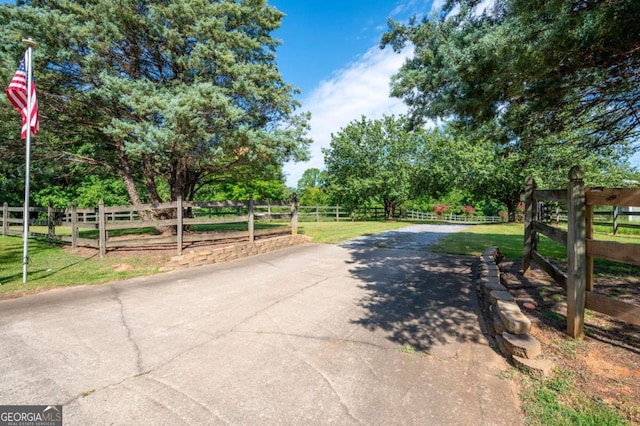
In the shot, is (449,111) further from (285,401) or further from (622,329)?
(285,401)

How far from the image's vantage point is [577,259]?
110 inches

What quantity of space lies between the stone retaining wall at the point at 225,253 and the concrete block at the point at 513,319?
19.6ft

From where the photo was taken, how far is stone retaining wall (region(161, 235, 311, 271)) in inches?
252

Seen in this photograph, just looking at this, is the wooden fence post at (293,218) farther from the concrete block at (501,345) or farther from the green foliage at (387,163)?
the green foliage at (387,163)

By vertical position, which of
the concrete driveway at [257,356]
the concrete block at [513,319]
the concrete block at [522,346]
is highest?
the concrete block at [513,319]

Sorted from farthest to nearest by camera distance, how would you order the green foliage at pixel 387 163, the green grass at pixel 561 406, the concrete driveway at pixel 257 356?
1. the green foliage at pixel 387 163
2. the concrete driveway at pixel 257 356
3. the green grass at pixel 561 406

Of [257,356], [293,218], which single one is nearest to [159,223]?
[293,218]

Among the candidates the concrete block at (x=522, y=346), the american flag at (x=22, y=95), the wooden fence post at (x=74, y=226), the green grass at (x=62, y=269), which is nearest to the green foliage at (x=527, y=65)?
the concrete block at (x=522, y=346)

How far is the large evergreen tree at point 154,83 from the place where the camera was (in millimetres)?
6562

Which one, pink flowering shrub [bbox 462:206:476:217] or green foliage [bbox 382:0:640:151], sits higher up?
green foliage [bbox 382:0:640:151]

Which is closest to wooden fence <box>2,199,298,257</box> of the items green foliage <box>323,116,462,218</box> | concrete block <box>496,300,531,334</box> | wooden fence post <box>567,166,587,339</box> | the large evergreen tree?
the large evergreen tree

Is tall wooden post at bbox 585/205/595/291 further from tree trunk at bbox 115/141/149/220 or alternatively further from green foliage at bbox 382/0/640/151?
tree trunk at bbox 115/141/149/220

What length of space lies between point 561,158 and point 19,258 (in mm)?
15226

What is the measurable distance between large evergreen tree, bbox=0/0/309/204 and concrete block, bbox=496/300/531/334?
640cm
